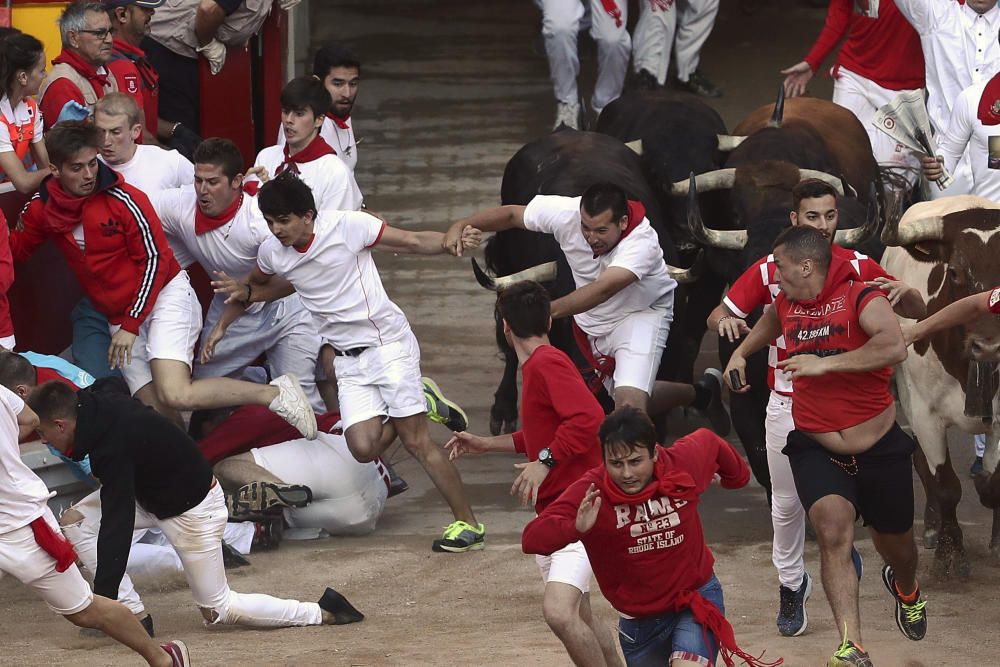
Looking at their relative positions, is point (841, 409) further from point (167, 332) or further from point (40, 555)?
point (167, 332)

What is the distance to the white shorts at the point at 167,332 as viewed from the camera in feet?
28.0

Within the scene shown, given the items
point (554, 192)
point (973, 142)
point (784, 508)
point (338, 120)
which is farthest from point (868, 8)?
point (784, 508)

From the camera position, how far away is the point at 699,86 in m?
15.4

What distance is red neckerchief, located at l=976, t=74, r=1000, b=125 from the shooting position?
9.01 meters

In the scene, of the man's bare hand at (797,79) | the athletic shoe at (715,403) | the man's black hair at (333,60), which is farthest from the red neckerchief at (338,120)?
the man's bare hand at (797,79)

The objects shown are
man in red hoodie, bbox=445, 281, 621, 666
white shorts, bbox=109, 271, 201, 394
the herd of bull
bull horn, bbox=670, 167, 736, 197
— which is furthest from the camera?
bull horn, bbox=670, 167, 736, 197

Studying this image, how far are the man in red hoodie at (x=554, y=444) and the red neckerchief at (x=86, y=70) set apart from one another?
3933mm

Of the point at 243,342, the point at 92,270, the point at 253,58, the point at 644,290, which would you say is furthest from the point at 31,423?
the point at 253,58

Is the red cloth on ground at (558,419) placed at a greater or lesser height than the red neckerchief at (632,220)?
greater

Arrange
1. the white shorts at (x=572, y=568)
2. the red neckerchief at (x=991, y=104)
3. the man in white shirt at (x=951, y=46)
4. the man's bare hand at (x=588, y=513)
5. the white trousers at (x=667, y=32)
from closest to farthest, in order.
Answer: the man's bare hand at (x=588, y=513) → the white shorts at (x=572, y=568) → the red neckerchief at (x=991, y=104) → the man in white shirt at (x=951, y=46) → the white trousers at (x=667, y=32)

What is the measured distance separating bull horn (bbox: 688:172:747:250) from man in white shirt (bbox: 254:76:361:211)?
1.83m

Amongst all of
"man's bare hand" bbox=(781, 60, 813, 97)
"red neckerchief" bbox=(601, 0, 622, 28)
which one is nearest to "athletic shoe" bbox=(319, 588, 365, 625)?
"man's bare hand" bbox=(781, 60, 813, 97)

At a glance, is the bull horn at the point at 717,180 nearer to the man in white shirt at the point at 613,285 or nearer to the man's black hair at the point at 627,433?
the man in white shirt at the point at 613,285

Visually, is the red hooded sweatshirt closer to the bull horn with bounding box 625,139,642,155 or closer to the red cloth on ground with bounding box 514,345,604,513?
the red cloth on ground with bounding box 514,345,604,513
